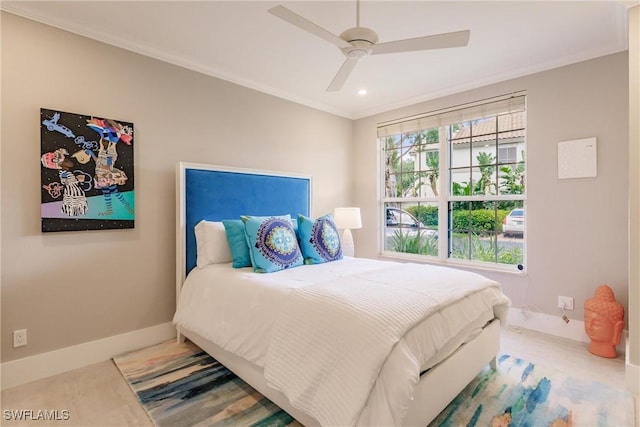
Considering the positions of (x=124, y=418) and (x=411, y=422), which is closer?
(x=411, y=422)

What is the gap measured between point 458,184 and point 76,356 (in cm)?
400

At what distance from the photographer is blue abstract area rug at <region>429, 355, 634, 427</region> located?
5.85ft

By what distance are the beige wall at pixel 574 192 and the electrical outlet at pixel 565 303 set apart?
0.04m

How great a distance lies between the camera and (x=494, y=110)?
338cm

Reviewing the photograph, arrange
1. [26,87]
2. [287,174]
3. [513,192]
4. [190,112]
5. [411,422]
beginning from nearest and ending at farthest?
1. [411,422]
2. [26,87]
3. [190,112]
4. [513,192]
5. [287,174]

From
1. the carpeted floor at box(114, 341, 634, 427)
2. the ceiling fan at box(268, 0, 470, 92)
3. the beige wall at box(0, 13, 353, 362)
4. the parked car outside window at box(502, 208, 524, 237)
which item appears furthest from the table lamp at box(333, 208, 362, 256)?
the ceiling fan at box(268, 0, 470, 92)

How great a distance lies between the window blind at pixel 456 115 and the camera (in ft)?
10.8

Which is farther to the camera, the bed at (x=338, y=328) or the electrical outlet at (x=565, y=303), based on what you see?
the electrical outlet at (x=565, y=303)

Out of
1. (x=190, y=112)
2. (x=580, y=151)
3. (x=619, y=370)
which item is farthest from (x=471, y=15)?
(x=619, y=370)

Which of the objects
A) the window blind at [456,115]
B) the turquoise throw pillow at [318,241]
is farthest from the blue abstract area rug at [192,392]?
the window blind at [456,115]

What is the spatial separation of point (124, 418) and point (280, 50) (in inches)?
113

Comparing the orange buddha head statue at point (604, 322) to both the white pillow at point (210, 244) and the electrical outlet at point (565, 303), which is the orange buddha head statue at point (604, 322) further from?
the white pillow at point (210, 244)

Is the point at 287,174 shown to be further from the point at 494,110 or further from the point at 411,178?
the point at 494,110

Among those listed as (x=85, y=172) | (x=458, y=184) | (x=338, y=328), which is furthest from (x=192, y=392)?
(x=458, y=184)
